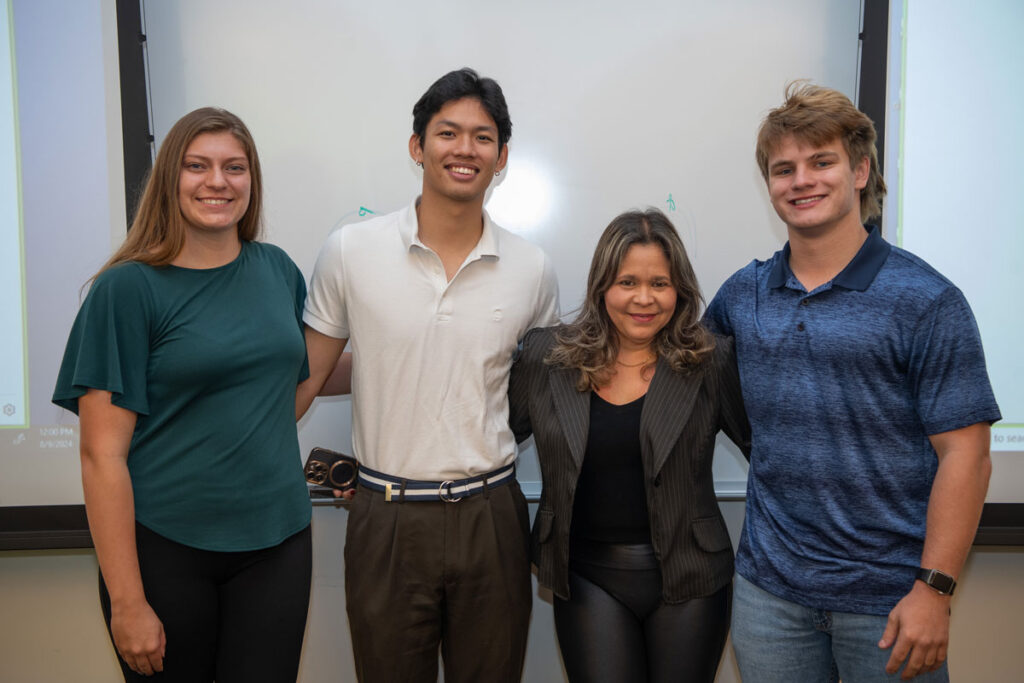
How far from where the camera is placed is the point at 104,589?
46.8 inches

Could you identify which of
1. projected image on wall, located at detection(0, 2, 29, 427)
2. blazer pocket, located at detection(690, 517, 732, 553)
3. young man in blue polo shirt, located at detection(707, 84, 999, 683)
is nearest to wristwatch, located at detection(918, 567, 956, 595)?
young man in blue polo shirt, located at detection(707, 84, 999, 683)

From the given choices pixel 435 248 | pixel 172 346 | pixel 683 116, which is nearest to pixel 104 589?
pixel 172 346

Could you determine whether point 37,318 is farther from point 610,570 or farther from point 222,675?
point 610,570

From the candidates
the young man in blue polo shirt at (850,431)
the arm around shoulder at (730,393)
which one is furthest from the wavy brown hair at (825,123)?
the arm around shoulder at (730,393)

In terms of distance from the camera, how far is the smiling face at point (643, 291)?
1.45m

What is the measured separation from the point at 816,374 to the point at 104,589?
4.58 feet

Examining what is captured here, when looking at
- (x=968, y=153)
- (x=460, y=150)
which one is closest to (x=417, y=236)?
(x=460, y=150)

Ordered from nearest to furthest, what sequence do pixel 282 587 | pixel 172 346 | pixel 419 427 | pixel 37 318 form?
1. pixel 172 346
2. pixel 282 587
3. pixel 419 427
4. pixel 37 318

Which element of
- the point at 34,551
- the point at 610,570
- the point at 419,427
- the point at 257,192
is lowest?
the point at 34,551

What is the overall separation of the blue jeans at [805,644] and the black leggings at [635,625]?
0.08 m

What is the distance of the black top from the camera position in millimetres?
1389

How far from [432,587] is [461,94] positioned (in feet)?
3.72

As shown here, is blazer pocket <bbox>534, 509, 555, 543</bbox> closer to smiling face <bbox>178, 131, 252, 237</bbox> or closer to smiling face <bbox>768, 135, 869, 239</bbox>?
smiling face <bbox>768, 135, 869, 239</bbox>

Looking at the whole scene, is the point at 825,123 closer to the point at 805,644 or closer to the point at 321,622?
the point at 805,644
